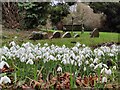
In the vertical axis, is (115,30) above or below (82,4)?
below

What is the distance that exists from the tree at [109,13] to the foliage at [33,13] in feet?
0.85

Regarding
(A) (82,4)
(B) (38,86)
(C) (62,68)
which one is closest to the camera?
(B) (38,86)

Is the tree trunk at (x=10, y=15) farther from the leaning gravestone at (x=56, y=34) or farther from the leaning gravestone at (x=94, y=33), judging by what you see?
the leaning gravestone at (x=94, y=33)

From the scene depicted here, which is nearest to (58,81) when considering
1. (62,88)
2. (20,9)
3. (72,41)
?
(62,88)

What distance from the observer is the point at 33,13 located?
1577 mm

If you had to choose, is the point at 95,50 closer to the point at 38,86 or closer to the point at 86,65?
the point at 86,65

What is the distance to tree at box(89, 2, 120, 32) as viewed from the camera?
1.58 metres

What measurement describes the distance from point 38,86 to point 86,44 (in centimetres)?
47

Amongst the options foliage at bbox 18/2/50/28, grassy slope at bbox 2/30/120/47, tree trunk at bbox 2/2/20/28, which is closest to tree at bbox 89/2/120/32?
grassy slope at bbox 2/30/120/47

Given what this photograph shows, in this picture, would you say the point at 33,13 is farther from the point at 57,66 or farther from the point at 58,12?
the point at 57,66

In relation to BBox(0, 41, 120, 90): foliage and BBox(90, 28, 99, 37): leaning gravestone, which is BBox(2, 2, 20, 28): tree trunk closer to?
BBox(0, 41, 120, 90): foliage

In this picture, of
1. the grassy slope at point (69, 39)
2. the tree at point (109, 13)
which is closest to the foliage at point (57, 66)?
the grassy slope at point (69, 39)

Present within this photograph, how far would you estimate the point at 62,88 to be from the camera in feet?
4.31

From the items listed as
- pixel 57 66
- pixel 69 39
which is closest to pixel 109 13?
pixel 69 39
